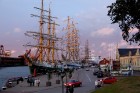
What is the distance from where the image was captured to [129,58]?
5714 inches

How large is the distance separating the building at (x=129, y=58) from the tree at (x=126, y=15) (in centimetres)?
9022

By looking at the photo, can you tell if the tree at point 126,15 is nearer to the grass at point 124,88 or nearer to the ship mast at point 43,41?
the grass at point 124,88

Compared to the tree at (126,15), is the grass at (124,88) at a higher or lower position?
lower

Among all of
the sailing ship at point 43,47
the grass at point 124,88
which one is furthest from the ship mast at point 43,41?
the grass at point 124,88

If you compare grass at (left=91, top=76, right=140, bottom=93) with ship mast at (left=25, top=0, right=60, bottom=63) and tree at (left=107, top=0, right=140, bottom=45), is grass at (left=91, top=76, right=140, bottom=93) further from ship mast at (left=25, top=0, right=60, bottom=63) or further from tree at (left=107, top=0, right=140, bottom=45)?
ship mast at (left=25, top=0, right=60, bottom=63)

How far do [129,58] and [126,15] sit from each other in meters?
119

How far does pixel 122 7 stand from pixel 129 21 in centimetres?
147

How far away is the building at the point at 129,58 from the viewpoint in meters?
136

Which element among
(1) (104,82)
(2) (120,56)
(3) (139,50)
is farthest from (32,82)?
(2) (120,56)

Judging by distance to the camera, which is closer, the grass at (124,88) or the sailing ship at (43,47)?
the grass at (124,88)

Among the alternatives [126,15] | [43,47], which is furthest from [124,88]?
[43,47]

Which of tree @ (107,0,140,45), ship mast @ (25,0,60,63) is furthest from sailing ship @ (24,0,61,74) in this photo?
tree @ (107,0,140,45)

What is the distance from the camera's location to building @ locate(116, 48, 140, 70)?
445ft

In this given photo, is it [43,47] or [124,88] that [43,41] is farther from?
[124,88]
